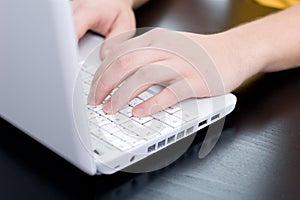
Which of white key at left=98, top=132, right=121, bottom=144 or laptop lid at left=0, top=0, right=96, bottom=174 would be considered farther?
white key at left=98, top=132, right=121, bottom=144

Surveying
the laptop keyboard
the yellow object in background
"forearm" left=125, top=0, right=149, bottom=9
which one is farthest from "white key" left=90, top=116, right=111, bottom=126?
the yellow object in background

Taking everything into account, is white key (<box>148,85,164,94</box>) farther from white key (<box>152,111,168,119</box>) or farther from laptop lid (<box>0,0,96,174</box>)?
laptop lid (<box>0,0,96,174</box>)

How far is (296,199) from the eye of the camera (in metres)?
0.55

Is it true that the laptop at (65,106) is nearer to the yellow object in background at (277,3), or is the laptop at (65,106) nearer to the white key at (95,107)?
the white key at (95,107)

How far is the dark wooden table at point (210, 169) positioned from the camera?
556mm

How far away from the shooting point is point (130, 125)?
587 millimetres

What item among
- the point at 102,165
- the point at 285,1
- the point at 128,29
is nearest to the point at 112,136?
the point at 102,165

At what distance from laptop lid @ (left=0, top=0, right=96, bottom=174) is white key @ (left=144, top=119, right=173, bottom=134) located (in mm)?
97

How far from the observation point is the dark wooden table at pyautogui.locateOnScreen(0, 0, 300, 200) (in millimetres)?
556

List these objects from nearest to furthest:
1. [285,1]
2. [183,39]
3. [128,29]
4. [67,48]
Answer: [67,48]
[183,39]
[128,29]
[285,1]

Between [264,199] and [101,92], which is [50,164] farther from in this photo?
[264,199]

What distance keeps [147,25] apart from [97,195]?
46 centimetres

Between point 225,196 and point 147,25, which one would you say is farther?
point 147,25

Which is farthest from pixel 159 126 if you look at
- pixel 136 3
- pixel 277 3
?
pixel 277 3
